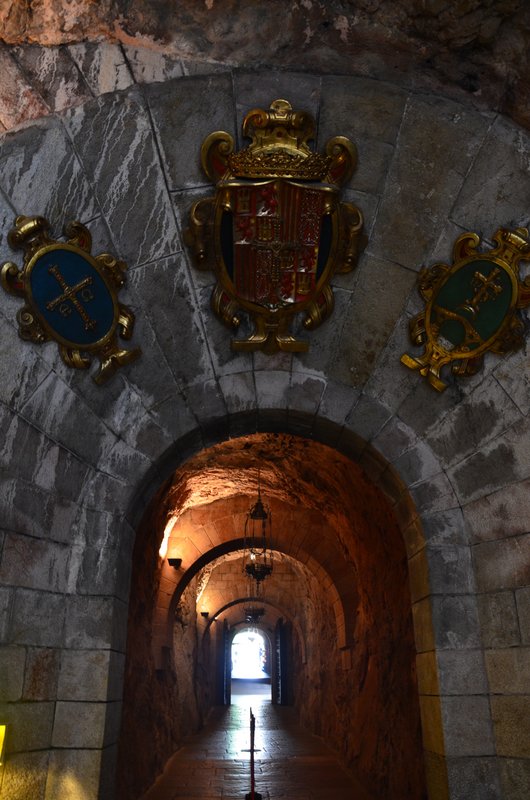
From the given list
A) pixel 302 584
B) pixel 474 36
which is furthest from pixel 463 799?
pixel 302 584

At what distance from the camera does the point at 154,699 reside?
24.8 ft

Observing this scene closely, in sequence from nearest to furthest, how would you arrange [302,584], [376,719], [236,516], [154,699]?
[376,719]
[154,699]
[236,516]
[302,584]

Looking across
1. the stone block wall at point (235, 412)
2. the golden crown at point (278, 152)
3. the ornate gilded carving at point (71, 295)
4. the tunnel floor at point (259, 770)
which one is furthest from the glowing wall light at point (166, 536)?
the golden crown at point (278, 152)

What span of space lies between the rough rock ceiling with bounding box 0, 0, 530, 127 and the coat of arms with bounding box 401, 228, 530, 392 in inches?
33.8

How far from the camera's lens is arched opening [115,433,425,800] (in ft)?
19.8

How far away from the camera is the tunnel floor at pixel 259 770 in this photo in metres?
6.52

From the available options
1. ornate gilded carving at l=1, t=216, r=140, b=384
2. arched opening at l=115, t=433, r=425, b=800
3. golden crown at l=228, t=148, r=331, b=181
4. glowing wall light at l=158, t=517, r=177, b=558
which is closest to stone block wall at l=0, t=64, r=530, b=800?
ornate gilded carving at l=1, t=216, r=140, b=384

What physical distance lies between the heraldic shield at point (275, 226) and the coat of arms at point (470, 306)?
58 centimetres

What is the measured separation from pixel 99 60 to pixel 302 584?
1138 cm

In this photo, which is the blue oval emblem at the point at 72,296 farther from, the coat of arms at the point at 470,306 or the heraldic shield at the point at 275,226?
the coat of arms at the point at 470,306

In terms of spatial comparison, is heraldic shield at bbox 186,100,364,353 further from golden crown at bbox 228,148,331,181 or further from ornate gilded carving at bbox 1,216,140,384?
ornate gilded carving at bbox 1,216,140,384

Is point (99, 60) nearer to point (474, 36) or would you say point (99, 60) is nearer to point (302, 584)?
point (474, 36)

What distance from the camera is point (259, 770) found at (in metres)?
7.68

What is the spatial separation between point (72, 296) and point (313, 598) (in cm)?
962
